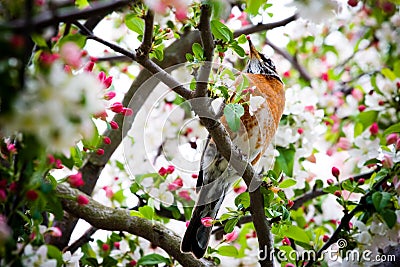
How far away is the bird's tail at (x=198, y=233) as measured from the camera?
73.7 inches

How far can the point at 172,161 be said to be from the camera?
2.25 m

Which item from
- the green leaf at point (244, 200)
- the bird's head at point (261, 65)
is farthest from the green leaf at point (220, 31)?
the bird's head at point (261, 65)

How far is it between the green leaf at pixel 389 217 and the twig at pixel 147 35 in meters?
0.78

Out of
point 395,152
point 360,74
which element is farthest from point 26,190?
point 360,74

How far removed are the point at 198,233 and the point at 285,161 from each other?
0.58 m

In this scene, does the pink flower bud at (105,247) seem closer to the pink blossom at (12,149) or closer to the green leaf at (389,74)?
the pink blossom at (12,149)

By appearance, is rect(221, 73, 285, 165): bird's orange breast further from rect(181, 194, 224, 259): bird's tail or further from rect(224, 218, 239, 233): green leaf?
rect(224, 218, 239, 233): green leaf

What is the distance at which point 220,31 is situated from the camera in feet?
5.24

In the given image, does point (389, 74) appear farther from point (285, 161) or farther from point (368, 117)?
point (285, 161)

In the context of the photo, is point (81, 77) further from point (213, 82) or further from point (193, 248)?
point (193, 248)

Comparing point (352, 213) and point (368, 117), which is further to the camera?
point (368, 117)

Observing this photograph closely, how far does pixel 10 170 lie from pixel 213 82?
2.24ft

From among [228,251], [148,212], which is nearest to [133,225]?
[148,212]

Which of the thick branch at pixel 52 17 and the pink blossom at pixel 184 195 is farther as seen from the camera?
the pink blossom at pixel 184 195
